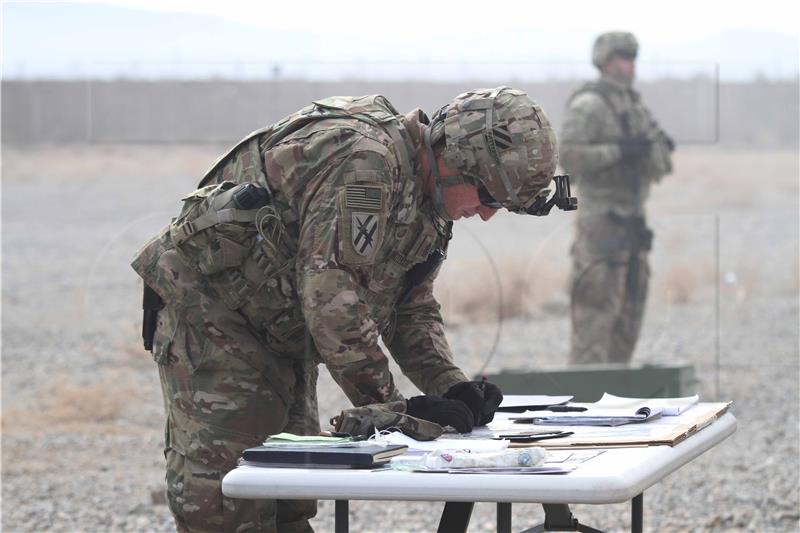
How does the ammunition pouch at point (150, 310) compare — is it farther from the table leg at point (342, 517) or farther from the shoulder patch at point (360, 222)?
the table leg at point (342, 517)

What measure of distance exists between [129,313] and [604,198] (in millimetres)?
2590

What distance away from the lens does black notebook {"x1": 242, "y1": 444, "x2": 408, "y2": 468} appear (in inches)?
127

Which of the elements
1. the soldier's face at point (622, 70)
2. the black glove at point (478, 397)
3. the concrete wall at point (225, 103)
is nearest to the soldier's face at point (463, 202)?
the black glove at point (478, 397)

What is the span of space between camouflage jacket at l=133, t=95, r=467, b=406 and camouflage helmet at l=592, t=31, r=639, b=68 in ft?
13.3

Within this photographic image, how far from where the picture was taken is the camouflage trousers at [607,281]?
7.74 meters

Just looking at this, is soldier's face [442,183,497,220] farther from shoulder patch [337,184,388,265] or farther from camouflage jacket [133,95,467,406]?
shoulder patch [337,184,388,265]

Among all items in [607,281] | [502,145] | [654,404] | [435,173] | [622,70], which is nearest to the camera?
[502,145]

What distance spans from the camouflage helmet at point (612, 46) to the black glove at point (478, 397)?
14.4 ft

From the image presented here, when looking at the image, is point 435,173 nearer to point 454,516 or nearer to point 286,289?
point 286,289

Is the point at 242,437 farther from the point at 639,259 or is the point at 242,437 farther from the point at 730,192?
the point at 730,192

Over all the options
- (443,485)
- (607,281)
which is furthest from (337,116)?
(607,281)

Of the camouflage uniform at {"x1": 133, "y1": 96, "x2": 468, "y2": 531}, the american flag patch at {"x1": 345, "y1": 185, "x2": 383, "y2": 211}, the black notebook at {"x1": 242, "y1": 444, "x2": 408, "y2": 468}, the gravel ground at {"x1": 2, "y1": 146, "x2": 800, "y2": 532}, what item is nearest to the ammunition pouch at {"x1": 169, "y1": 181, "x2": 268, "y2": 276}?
the camouflage uniform at {"x1": 133, "y1": 96, "x2": 468, "y2": 531}

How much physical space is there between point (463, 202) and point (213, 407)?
844 mm

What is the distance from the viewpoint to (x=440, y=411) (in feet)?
12.2
